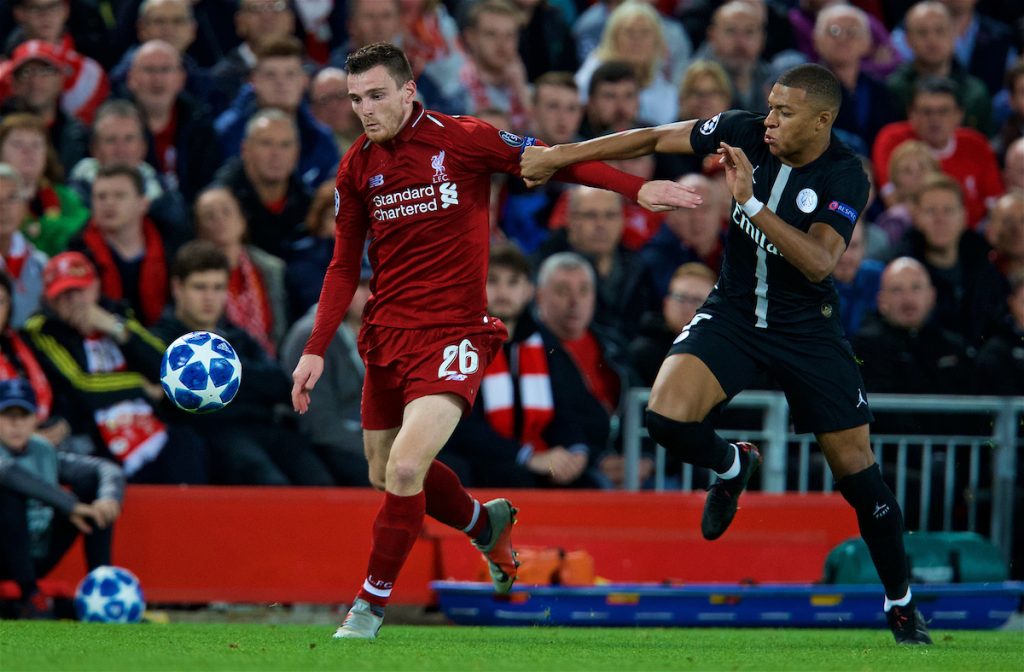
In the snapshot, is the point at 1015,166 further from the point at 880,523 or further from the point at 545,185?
the point at 880,523

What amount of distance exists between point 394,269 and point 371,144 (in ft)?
2.01

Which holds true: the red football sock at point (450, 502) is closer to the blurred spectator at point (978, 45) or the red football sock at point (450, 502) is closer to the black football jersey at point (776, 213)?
the black football jersey at point (776, 213)

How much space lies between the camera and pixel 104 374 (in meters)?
10.6

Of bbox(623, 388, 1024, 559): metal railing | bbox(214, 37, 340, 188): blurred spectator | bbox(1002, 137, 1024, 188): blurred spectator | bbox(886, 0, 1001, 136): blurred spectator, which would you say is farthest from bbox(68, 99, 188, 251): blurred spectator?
bbox(1002, 137, 1024, 188): blurred spectator

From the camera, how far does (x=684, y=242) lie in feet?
42.0

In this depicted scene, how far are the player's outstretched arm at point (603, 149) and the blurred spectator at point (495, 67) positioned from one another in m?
5.87

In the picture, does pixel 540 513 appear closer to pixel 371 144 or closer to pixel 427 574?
pixel 427 574

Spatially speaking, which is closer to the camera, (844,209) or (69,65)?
(844,209)

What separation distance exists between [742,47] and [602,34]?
130 cm

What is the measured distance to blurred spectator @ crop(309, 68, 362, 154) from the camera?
13.3 m

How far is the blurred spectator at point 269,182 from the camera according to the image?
1224 centimetres

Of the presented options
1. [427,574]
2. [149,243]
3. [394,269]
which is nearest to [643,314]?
[427,574]

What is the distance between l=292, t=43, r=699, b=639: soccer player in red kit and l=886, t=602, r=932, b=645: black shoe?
2263 millimetres

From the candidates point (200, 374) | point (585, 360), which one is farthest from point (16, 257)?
point (585, 360)
